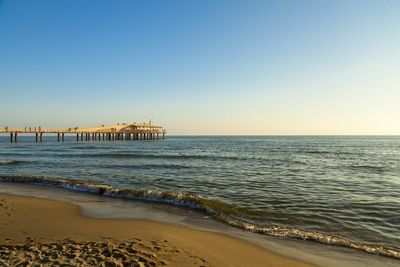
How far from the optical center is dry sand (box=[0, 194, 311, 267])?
5500 millimetres

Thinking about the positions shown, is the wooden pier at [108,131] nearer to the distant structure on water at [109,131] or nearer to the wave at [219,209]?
the distant structure on water at [109,131]

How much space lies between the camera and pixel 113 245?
6.32 metres

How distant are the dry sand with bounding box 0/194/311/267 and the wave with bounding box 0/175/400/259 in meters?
1.38

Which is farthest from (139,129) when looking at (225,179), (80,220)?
(80,220)

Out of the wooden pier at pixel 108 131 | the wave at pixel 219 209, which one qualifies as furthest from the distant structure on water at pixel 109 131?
the wave at pixel 219 209

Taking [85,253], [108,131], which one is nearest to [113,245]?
[85,253]

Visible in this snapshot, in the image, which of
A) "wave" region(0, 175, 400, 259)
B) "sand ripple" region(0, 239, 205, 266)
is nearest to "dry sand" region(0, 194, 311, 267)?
"sand ripple" region(0, 239, 205, 266)

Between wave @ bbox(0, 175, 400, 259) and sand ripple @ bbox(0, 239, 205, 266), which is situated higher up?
sand ripple @ bbox(0, 239, 205, 266)

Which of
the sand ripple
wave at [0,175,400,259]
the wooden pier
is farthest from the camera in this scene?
the wooden pier

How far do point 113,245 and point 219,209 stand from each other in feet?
15.1

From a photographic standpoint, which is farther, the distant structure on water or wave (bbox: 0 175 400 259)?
the distant structure on water

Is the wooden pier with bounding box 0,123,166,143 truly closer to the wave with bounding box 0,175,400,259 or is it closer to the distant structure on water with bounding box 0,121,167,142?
the distant structure on water with bounding box 0,121,167,142

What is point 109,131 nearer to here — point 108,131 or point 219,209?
point 108,131

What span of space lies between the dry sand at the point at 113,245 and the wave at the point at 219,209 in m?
1.38
